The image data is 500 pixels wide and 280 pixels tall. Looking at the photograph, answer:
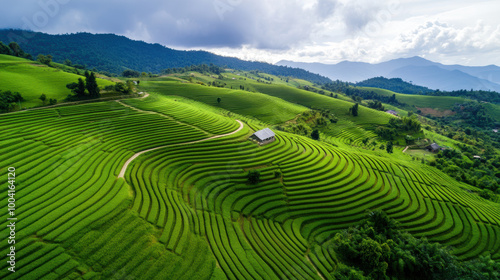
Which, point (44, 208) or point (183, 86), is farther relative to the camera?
point (183, 86)

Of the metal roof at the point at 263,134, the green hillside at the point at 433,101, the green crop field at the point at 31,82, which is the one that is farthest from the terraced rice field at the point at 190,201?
the green hillside at the point at 433,101

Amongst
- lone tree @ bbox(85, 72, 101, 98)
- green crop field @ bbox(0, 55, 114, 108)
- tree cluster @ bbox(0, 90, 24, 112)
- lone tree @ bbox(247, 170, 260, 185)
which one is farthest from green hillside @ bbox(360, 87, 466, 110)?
tree cluster @ bbox(0, 90, 24, 112)

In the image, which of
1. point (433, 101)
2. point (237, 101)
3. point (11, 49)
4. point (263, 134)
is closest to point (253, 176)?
point (263, 134)

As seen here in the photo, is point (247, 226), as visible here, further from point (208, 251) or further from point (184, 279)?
point (184, 279)

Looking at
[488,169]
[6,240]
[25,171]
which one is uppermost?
[25,171]

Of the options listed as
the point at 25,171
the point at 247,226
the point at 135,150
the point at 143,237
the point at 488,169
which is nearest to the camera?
the point at 143,237

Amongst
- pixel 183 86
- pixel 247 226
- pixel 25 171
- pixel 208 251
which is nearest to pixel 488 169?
pixel 247 226

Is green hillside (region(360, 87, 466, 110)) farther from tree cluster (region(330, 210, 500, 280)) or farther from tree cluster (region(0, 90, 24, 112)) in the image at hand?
tree cluster (region(0, 90, 24, 112))

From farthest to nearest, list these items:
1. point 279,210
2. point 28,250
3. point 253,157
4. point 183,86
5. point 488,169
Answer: point 183,86, point 488,169, point 253,157, point 279,210, point 28,250
